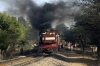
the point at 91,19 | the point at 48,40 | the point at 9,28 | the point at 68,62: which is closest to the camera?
the point at 91,19

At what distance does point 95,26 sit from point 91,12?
4.67 ft

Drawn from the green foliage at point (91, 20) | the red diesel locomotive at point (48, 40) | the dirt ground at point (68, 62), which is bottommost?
the dirt ground at point (68, 62)

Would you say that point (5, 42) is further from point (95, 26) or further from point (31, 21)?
point (95, 26)

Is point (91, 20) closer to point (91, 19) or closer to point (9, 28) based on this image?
point (91, 19)


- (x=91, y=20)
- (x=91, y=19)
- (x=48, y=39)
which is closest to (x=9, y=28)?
(x=48, y=39)

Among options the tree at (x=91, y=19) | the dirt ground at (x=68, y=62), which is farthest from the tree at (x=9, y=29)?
the tree at (x=91, y=19)

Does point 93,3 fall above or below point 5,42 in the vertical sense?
above

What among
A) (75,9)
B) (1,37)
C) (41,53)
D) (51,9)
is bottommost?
(41,53)

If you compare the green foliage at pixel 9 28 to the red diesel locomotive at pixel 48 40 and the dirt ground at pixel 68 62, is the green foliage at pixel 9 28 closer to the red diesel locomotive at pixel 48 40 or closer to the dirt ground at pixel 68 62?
the red diesel locomotive at pixel 48 40

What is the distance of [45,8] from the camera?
46625 mm

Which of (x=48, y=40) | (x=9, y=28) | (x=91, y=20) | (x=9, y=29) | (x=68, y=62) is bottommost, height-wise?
(x=68, y=62)

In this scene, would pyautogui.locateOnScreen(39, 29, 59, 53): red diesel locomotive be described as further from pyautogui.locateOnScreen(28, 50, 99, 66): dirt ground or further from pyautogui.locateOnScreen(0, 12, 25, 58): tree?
pyautogui.locateOnScreen(0, 12, 25, 58): tree

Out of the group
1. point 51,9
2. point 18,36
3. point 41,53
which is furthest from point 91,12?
point 18,36

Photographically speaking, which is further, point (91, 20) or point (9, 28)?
point (9, 28)
